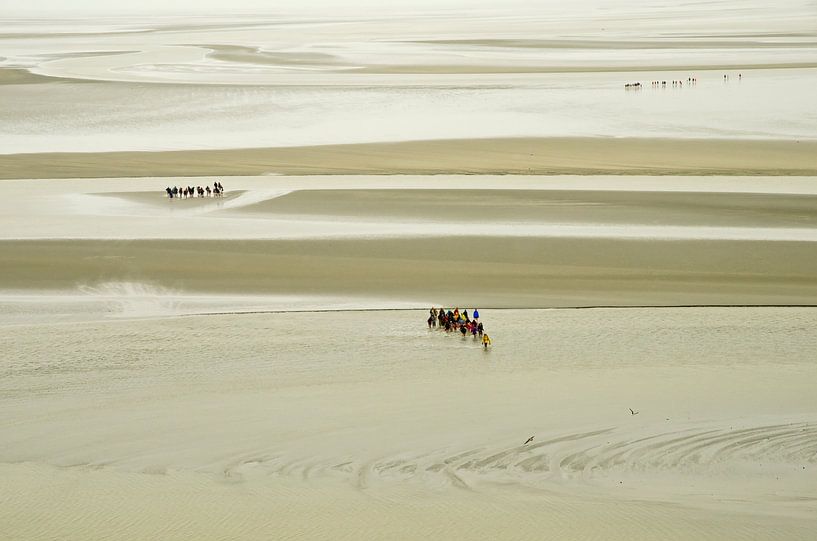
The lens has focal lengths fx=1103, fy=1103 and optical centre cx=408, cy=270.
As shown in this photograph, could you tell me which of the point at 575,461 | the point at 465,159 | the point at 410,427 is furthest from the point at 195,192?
the point at 575,461

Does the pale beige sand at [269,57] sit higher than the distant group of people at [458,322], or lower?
higher

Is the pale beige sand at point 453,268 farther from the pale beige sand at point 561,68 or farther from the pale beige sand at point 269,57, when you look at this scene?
the pale beige sand at point 269,57

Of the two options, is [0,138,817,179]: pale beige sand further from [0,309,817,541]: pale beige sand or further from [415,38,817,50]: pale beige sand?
[415,38,817,50]: pale beige sand

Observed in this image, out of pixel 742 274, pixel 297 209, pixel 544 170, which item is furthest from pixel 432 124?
pixel 742 274

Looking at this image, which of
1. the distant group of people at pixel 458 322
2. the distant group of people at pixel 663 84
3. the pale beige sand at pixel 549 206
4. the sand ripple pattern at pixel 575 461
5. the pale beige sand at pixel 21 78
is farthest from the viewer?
the pale beige sand at pixel 21 78

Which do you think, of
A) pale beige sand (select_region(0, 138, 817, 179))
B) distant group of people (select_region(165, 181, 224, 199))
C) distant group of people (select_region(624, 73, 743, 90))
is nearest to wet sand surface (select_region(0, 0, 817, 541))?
pale beige sand (select_region(0, 138, 817, 179))

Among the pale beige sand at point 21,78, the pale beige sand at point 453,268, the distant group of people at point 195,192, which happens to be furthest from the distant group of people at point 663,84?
the pale beige sand at point 21,78

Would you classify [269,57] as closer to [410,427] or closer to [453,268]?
[453,268]
